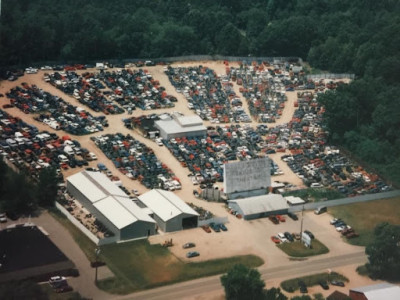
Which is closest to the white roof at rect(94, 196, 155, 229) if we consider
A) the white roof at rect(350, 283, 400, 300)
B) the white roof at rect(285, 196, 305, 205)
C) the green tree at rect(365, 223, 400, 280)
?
the white roof at rect(285, 196, 305, 205)

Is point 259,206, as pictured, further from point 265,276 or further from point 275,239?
point 265,276

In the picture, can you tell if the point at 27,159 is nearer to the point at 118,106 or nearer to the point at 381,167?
the point at 118,106

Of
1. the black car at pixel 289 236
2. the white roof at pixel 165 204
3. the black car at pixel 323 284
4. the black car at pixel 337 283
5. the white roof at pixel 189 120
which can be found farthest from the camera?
the white roof at pixel 189 120

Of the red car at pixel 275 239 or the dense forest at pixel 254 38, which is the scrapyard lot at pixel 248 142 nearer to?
the red car at pixel 275 239

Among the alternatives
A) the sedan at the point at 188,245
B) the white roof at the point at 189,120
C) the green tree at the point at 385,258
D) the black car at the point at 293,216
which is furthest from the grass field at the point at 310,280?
the white roof at the point at 189,120

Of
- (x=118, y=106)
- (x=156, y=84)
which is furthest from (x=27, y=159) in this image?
(x=156, y=84)
